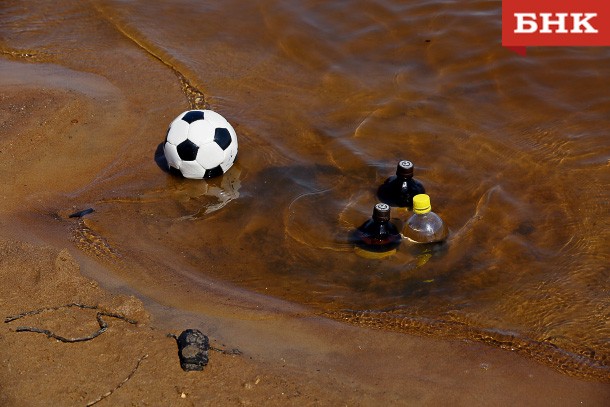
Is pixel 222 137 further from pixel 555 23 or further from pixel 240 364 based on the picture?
pixel 555 23

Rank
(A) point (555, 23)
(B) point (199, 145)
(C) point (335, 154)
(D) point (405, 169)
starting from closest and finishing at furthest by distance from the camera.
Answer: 1. (D) point (405, 169)
2. (B) point (199, 145)
3. (C) point (335, 154)
4. (A) point (555, 23)

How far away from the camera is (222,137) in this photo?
22.7 feet

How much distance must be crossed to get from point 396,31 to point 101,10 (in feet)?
12.8

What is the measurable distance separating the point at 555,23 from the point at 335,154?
3887 mm

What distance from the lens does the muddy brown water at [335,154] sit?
5820mm

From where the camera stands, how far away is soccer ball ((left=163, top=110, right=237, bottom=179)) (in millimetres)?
6816

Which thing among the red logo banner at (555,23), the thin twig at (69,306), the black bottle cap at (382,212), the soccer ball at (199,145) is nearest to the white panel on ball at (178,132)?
the soccer ball at (199,145)

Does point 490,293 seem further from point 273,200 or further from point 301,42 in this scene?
point 301,42

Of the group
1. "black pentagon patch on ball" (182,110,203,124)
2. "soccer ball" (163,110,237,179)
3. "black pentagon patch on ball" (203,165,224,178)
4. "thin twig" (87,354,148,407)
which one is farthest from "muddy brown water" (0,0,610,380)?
"thin twig" (87,354,148,407)

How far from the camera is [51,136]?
759 centimetres

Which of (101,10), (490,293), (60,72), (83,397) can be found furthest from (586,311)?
(101,10)

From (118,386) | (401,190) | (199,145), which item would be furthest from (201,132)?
(118,386)

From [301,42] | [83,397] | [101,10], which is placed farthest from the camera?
[101,10]

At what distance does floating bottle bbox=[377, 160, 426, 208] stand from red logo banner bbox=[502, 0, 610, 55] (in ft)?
11.0
